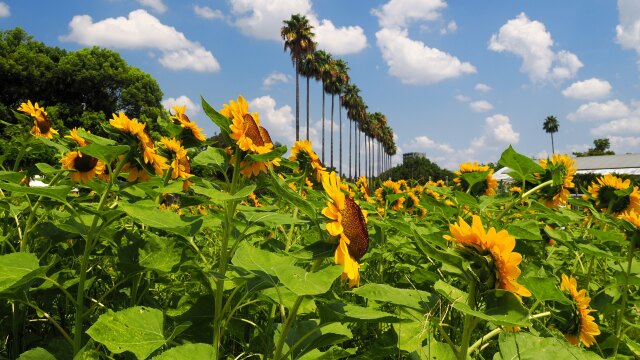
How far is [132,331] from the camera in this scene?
3.76ft

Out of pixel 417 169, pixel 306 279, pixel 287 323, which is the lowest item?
pixel 287 323

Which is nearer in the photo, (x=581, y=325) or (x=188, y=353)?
(x=188, y=353)

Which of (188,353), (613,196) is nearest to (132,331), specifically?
(188,353)

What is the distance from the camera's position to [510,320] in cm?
88

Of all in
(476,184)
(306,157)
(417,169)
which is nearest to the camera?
(306,157)

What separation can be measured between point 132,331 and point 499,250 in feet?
2.95

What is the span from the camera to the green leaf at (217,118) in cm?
124

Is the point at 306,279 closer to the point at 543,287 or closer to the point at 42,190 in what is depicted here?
the point at 543,287

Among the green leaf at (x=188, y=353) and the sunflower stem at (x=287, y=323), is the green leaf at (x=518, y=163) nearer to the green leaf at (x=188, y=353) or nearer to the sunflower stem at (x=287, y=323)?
the sunflower stem at (x=287, y=323)

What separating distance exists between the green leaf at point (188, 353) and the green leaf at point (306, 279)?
0.92 ft

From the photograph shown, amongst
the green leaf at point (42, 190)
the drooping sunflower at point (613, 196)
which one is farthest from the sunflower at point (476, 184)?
the green leaf at point (42, 190)

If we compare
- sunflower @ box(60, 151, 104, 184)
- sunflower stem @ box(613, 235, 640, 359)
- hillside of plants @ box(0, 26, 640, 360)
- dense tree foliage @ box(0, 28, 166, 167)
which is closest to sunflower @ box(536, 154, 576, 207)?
hillside of plants @ box(0, 26, 640, 360)

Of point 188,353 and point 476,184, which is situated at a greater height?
point 476,184

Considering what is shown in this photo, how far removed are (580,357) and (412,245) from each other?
0.63 m
